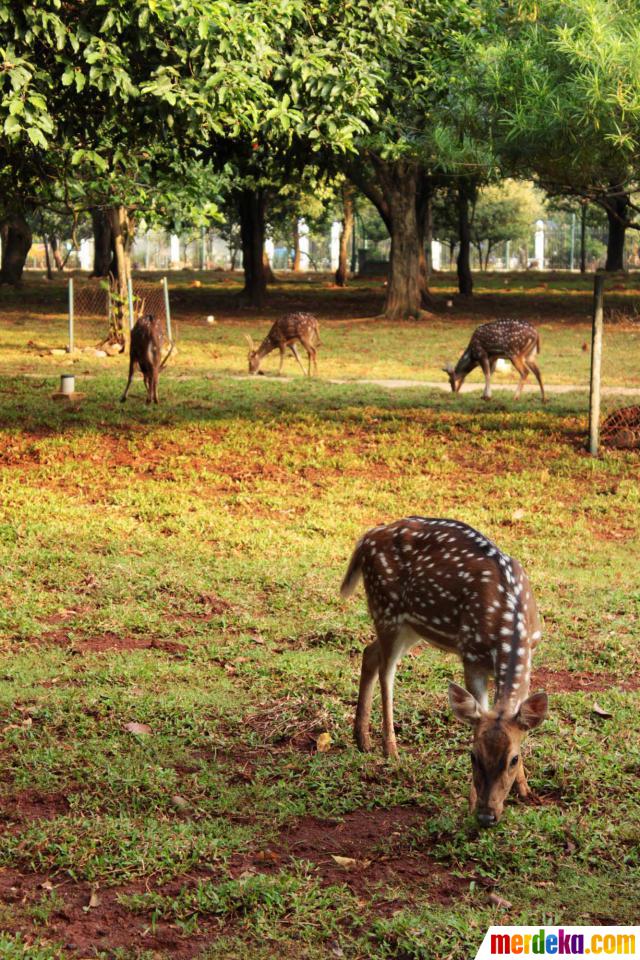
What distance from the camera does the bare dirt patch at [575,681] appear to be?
698 cm

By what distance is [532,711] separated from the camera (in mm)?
4988

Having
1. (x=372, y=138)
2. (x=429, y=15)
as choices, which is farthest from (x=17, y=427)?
(x=429, y=15)

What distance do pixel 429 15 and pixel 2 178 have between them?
5.67 m

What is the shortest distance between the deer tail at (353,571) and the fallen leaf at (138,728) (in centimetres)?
124

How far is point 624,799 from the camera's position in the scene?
5578mm

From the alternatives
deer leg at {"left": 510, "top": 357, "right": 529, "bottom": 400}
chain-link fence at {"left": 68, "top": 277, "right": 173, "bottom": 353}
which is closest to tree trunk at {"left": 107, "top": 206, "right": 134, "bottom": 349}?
chain-link fence at {"left": 68, "top": 277, "right": 173, "bottom": 353}

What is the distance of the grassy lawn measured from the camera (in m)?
4.71

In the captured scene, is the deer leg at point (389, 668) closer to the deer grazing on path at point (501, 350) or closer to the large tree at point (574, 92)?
the large tree at point (574, 92)

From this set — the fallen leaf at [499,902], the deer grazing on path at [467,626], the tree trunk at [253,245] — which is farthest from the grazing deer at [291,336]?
the fallen leaf at [499,902]

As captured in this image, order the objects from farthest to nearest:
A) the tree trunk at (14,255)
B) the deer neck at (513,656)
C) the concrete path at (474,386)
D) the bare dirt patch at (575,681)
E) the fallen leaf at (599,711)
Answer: the tree trunk at (14,255) < the concrete path at (474,386) < the bare dirt patch at (575,681) < the fallen leaf at (599,711) < the deer neck at (513,656)

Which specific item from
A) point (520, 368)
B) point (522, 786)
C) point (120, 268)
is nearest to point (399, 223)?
point (120, 268)

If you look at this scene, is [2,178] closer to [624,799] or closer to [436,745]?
[436,745]

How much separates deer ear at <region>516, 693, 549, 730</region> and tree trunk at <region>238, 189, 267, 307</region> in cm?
3159

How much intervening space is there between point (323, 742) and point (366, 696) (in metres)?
0.35
